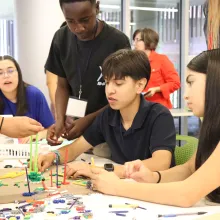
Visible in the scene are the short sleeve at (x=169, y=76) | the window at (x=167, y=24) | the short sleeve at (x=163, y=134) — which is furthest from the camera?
the window at (x=167, y=24)

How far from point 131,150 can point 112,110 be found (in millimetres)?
263

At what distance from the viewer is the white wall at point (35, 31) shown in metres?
4.56

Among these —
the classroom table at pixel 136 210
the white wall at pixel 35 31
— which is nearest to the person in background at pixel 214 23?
the classroom table at pixel 136 210

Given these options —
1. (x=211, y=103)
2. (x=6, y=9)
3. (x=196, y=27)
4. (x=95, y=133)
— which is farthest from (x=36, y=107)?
(x=196, y=27)

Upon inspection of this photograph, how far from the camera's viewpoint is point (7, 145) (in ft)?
6.89

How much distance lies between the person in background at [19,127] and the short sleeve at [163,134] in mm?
569

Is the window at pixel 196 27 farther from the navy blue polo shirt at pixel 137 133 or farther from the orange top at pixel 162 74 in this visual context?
the navy blue polo shirt at pixel 137 133

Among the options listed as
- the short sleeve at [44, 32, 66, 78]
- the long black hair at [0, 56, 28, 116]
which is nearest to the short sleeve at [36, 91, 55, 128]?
the long black hair at [0, 56, 28, 116]

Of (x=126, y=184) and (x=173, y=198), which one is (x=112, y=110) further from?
(x=173, y=198)

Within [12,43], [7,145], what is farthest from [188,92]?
[12,43]

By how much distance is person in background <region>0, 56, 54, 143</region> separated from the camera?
9.74 feet

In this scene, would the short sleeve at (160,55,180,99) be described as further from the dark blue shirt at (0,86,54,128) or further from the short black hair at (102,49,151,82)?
the short black hair at (102,49,151,82)

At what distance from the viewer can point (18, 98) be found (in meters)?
2.99

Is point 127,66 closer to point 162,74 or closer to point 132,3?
point 162,74
